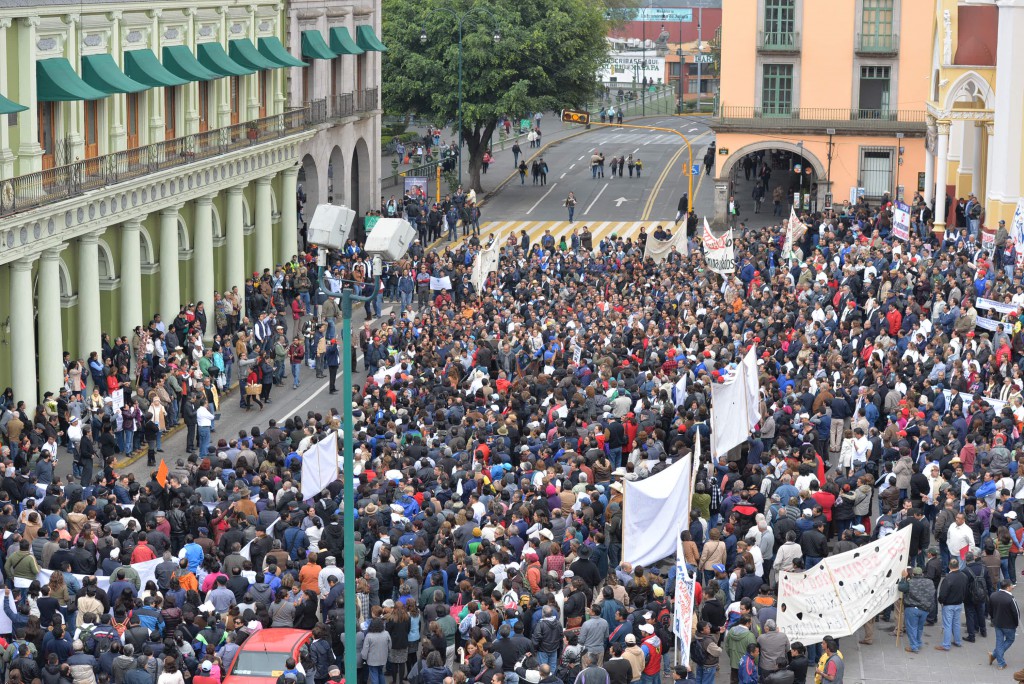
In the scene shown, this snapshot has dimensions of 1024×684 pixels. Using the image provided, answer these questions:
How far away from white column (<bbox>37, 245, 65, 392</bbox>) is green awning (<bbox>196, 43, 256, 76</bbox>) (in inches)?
476

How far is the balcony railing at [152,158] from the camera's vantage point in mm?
40875

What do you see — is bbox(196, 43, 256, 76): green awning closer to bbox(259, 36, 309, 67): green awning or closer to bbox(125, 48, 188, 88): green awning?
bbox(259, 36, 309, 67): green awning

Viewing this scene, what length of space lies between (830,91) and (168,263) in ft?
104

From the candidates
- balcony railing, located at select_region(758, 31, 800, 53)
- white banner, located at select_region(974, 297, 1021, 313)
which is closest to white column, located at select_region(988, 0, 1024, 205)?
white banner, located at select_region(974, 297, 1021, 313)

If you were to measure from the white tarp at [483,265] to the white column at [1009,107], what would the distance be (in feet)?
49.1

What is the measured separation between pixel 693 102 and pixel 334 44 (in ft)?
254

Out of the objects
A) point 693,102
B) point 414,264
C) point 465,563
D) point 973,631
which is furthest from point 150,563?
point 693,102

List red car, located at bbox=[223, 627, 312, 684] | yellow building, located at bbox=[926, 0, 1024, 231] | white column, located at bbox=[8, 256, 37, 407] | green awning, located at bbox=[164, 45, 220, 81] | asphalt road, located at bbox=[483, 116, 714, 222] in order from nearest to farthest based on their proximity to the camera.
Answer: red car, located at bbox=[223, 627, 312, 684], white column, located at bbox=[8, 256, 37, 407], green awning, located at bbox=[164, 45, 220, 81], yellow building, located at bbox=[926, 0, 1024, 231], asphalt road, located at bbox=[483, 116, 714, 222]

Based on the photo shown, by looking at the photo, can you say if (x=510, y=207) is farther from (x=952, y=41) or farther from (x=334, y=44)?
(x=952, y=41)

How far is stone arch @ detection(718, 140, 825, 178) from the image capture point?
72.2m

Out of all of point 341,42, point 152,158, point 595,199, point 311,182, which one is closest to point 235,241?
point 152,158

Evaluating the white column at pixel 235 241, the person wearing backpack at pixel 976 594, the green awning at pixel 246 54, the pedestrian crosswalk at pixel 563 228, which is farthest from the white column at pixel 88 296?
the pedestrian crosswalk at pixel 563 228

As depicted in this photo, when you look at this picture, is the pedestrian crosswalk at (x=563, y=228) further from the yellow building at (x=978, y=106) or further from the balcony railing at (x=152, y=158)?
the yellow building at (x=978, y=106)

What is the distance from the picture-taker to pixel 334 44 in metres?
65.1
